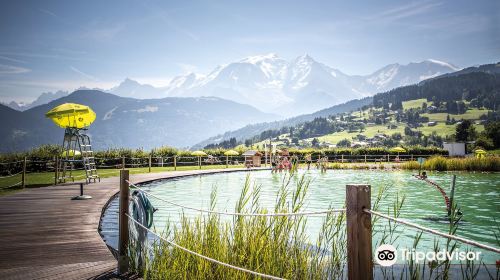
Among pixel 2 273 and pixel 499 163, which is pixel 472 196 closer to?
pixel 499 163

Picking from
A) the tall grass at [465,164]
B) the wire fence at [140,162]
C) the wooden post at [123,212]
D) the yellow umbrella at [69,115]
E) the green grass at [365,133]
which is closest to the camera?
the wooden post at [123,212]

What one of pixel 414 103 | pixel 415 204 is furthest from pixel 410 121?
pixel 415 204

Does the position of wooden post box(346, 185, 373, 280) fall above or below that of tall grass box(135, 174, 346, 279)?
above

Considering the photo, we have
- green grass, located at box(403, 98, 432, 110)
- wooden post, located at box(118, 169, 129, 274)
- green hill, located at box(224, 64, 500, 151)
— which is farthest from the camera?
green grass, located at box(403, 98, 432, 110)

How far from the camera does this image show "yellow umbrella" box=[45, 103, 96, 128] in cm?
1311

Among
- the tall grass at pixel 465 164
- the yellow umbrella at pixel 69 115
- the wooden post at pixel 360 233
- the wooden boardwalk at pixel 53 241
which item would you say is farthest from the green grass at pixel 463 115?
the wooden post at pixel 360 233

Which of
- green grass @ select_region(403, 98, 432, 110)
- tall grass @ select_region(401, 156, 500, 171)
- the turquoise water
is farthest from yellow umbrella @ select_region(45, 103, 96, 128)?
green grass @ select_region(403, 98, 432, 110)

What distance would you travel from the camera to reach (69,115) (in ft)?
44.0

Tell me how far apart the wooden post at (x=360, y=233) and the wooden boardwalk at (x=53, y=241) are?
283cm

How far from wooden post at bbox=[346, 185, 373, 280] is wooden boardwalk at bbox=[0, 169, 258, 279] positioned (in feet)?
9.28

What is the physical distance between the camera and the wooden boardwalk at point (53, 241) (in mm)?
3930

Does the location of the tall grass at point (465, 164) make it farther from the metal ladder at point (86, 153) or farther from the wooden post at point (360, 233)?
the wooden post at point (360, 233)

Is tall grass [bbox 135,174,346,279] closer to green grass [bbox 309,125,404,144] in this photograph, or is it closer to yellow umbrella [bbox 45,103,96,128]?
yellow umbrella [bbox 45,103,96,128]

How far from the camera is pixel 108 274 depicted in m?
3.93
